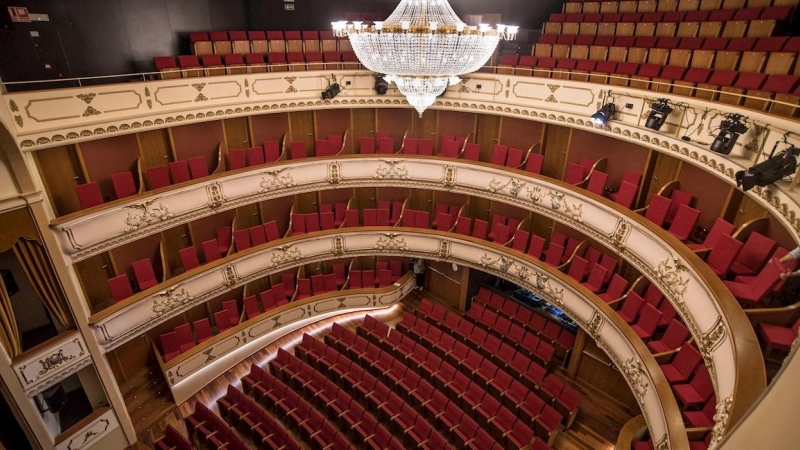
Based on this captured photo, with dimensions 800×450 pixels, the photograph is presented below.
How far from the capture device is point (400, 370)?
24.8 ft

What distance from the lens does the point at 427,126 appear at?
9523 millimetres

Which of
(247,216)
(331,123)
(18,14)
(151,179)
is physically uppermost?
(18,14)

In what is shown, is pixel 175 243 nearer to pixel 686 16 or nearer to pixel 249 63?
pixel 249 63

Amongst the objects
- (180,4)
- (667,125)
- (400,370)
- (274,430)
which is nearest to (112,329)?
(274,430)

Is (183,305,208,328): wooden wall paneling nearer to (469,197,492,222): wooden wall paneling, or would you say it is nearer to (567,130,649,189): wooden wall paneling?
(469,197,492,222): wooden wall paneling

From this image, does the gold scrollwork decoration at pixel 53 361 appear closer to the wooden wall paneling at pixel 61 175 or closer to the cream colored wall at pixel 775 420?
the wooden wall paneling at pixel 61 175

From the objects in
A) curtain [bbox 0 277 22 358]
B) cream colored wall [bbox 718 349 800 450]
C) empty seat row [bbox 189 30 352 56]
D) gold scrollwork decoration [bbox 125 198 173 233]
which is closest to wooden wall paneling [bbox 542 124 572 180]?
empty seat row [bbox 189 30 352 56]

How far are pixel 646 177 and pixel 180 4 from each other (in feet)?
27.2

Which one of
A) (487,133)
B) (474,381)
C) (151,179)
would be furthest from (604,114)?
(151,179)

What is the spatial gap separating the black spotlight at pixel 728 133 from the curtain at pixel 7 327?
813 cm

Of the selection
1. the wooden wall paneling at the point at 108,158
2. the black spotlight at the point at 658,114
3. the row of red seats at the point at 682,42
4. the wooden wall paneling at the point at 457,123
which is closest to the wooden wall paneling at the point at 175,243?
the wooden wall paneling at the point at 108,158

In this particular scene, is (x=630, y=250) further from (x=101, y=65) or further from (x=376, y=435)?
(x=101, y=65)

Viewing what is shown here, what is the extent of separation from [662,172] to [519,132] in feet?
9.28

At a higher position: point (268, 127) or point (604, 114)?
point (604, 114)
